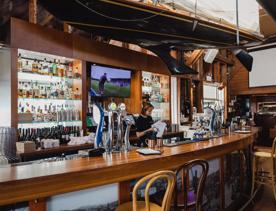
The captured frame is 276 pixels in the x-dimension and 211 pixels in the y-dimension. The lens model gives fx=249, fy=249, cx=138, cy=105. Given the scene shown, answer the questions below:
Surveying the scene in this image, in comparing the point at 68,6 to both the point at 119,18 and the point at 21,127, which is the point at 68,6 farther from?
the point at 21,127

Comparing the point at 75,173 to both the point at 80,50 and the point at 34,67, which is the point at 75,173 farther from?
Result: the point at 80,50

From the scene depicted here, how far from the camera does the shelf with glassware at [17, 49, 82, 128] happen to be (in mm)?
3785

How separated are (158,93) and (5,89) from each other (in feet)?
11.9

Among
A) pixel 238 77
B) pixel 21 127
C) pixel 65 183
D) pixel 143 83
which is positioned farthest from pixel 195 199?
pixel 238 77

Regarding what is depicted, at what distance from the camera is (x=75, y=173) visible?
1.73 meters

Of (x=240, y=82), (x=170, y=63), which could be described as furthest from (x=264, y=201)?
(x=240, y=82)

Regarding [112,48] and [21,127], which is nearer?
[21,127]

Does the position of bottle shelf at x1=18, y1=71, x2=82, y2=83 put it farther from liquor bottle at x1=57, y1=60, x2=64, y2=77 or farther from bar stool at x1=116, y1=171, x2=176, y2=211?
bar stool at x1=116, y1=171, x2=176, y2=211

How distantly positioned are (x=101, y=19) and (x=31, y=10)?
1.07m

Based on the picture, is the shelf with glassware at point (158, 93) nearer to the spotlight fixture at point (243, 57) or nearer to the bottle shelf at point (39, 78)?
the spotlight fixture at point (243, 57)

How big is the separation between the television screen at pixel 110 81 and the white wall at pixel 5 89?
1418mm

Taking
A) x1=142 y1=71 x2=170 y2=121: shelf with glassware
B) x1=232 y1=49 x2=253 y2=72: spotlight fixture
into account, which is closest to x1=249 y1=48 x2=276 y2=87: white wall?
x1=232 y1=49 x2=253 y2=72: spotlight fixture

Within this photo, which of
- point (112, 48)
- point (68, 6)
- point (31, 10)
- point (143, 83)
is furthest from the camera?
point (143, 83)

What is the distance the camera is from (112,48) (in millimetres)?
4809
